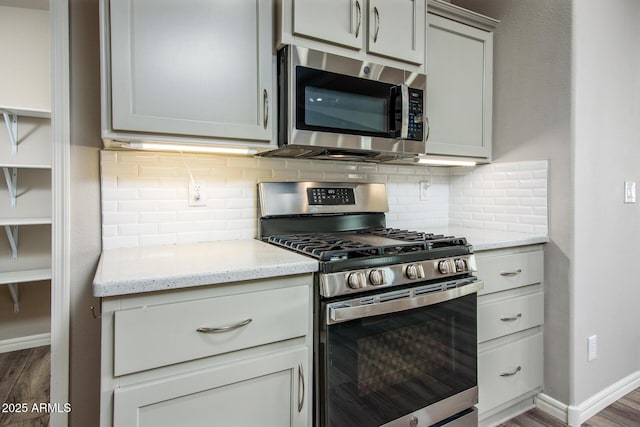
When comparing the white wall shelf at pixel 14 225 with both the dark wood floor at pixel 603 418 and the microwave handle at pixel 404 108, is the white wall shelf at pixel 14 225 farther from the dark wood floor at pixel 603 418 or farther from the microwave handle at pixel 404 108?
the dark wood floor at pixel 603 418

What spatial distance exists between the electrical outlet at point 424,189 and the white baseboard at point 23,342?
3203 millimetres

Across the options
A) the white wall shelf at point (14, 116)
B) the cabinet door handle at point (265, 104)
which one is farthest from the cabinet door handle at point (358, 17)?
the white wall shelf at point (14, 116)

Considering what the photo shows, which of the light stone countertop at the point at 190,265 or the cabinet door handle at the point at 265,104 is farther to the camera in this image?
the cabinet door handle at the point at 265,104

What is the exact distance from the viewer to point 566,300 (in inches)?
73.7

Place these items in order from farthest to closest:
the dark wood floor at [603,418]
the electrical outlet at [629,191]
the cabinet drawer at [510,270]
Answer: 1. the electrical outlet at [629,191]
2. the dark wood floor at [603,418]
3. the cabinet drawer at [510,270]

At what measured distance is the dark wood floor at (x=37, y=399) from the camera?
186 cm

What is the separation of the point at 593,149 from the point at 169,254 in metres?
2.15

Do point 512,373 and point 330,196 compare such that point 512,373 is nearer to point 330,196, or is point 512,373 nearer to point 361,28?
point 330,196

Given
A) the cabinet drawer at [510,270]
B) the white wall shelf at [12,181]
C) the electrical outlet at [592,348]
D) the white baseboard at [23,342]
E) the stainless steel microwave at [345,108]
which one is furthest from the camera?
the white baseboard at [23,342]

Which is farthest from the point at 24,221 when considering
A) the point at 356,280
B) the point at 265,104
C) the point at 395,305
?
the point at 395,305

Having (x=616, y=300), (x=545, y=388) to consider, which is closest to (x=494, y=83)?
(x=616, y=300)

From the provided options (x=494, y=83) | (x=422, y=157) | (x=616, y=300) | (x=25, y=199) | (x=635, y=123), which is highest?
(x=494, y=83)

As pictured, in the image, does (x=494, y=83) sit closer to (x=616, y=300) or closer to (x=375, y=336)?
(x=616, y=300)

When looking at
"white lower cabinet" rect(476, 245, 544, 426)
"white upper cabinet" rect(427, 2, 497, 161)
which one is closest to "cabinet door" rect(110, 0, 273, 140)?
"white upper cabinet" rect(427, 2, 497, 161)
